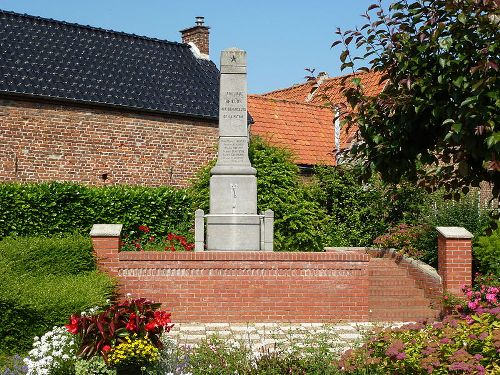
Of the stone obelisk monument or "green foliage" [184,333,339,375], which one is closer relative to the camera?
"green foliage" [184,333,339,375]

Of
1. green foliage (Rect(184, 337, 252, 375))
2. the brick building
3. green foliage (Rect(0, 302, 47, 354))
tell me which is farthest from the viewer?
the brick building

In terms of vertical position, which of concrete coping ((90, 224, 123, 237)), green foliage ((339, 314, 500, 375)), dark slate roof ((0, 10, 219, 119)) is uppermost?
dark slate roof ((0, 10, 219, 119))

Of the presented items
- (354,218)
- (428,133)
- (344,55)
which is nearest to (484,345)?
(428,133)

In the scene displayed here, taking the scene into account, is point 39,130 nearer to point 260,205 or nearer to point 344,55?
point 260,205

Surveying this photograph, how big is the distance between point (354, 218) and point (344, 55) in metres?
14.4

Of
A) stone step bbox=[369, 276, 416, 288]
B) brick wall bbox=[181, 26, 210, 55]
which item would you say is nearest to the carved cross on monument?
stone step bbox=[369, 276, 416, 288]

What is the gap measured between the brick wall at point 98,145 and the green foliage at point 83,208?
86.7 inches

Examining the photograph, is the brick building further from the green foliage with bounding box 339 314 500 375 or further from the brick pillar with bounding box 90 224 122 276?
the green foliage with bounding box 339 314 500 375

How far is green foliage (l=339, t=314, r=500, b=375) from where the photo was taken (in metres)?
5.88

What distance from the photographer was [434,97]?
5391mm

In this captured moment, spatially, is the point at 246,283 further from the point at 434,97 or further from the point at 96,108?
the point at 96,108

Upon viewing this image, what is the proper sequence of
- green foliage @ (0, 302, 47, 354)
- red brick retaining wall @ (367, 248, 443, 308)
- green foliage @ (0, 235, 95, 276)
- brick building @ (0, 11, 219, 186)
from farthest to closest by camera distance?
brick building @ (0, 11, 219, 186) → red brick retaining wall @ (367, 248, 443, 308) → green foliage @ (0, 235, 95, 276) → green foliage @ (0, 302, 47, 354)

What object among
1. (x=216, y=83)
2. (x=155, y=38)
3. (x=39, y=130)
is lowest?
(x=39, y=130)

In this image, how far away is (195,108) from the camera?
22.4m
